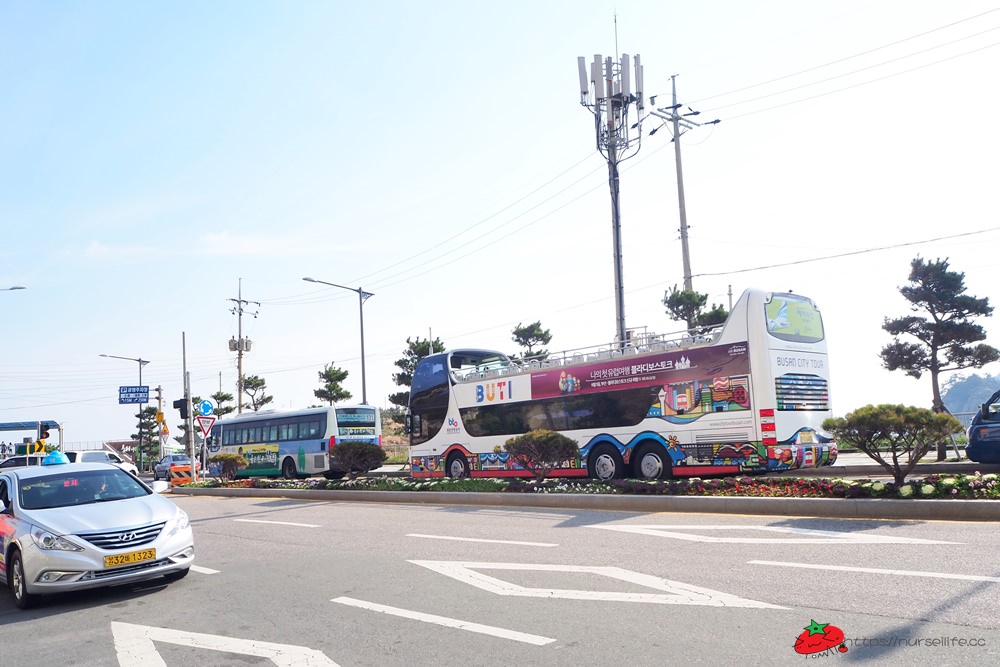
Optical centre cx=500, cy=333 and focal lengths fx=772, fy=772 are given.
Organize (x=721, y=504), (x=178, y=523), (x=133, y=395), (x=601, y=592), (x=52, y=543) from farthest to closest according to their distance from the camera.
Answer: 1. (x=133, y=395)
2. (x=721, y=504)
3. (x=178, y=523)
4. (x=52, y=543)
5. (x=601, y=592)

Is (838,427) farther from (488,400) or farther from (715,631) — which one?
(488,400)

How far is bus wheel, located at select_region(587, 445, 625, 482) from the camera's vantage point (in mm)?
18875

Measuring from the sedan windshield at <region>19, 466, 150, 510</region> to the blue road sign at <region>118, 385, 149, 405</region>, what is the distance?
186 ft

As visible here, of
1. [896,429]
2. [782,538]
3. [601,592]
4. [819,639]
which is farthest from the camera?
[896,429]

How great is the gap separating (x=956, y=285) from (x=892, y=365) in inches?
128

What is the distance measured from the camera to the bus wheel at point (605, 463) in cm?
1888

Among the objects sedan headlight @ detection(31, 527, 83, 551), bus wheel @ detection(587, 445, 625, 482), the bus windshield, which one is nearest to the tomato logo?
sedan headlight @ detection(31, 527, 83, 551)

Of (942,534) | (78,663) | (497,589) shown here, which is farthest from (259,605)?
(942,534)

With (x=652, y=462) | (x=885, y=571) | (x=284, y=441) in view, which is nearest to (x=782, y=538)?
(x=885, y=571)

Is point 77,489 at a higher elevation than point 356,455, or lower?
higher

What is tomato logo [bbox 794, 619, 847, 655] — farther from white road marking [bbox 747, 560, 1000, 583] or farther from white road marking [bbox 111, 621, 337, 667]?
white road marking [bbox 111, 621, 337, 667]

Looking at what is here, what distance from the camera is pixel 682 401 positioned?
17.5 m

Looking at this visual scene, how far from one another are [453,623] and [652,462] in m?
12.3

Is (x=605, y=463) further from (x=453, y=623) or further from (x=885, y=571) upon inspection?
(x=453, y=623)
